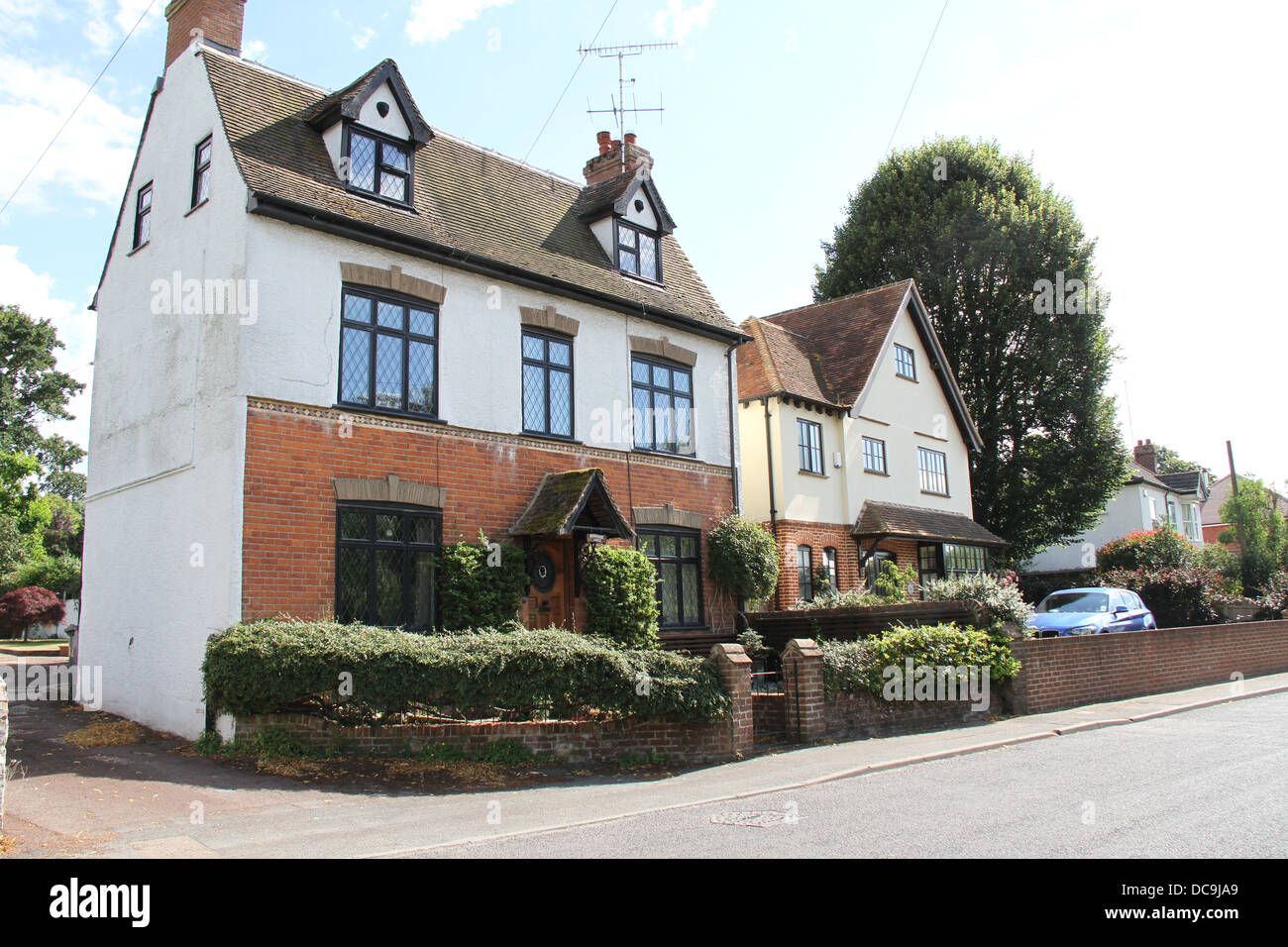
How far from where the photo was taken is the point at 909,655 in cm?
1427

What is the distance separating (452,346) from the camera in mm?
14398

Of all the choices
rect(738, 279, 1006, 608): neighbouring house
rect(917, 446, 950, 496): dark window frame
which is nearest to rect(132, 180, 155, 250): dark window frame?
rect(738, 279, 1006, 608): neighbouring house

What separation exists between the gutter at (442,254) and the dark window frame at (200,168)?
2085 mm

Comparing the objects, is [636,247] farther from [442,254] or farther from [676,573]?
[676,573]

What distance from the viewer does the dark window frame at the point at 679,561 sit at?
17109 mm

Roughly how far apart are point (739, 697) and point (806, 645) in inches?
66.2

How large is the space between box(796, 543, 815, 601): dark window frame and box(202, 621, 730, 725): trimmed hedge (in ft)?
32.7

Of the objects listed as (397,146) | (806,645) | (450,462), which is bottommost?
(806,645)

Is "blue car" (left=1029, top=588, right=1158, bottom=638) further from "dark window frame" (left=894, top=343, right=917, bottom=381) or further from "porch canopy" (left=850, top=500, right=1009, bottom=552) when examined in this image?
"dark window frame" (left=894, top=343, right=917, bottom=381)

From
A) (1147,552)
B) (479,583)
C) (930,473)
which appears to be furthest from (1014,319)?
(479,583)

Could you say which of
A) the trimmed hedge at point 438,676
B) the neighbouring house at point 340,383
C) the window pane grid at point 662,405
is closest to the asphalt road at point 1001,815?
the trimmed hedge at point 438,676

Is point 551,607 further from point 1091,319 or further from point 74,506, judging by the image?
point 74,506
